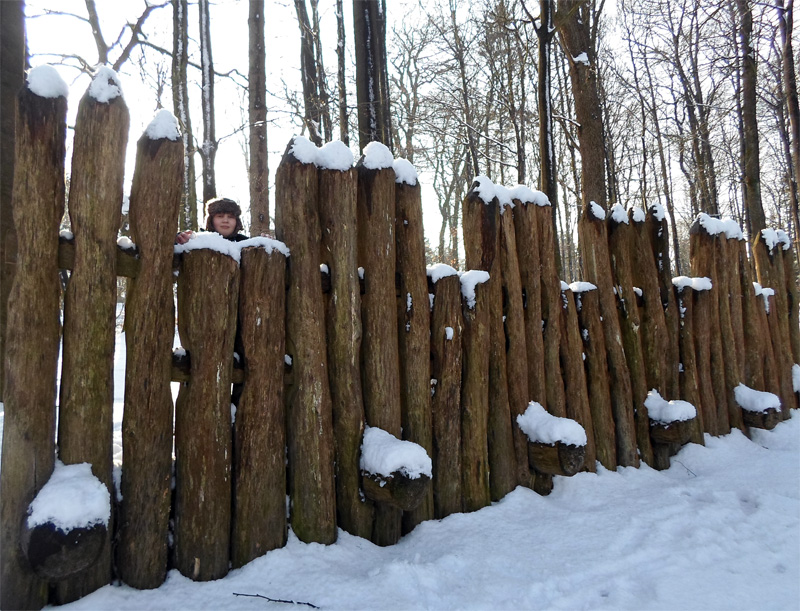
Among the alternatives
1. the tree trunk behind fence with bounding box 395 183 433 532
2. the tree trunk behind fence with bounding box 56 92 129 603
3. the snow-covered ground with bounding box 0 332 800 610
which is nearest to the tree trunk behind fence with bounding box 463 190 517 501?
the snow-covered ground with bounding box 0 332 800 610

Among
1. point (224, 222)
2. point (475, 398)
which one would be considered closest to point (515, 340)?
point (475, 398)

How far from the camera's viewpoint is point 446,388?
283 centimetres

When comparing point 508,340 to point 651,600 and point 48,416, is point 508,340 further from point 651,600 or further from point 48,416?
point 48,416

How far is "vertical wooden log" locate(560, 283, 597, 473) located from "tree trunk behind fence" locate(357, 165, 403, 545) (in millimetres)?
1341

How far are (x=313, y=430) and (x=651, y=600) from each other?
159cm

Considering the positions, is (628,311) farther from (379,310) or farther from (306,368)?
(306,368)

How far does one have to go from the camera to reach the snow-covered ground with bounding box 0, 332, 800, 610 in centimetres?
203

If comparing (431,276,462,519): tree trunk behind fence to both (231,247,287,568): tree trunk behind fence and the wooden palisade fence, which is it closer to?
the wooden palisade fence

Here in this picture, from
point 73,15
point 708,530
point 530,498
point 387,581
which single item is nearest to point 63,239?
point 387,581

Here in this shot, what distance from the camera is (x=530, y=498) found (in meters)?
2.99

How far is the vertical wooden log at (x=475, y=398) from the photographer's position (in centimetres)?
288

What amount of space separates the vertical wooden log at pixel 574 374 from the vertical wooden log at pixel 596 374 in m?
0.07

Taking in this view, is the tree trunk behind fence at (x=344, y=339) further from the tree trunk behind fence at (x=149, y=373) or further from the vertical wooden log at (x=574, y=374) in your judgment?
the vertical wooden log at (x=574, y=374)

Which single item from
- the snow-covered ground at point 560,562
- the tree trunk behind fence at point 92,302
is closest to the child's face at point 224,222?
the tree trunk behind fence at point 92,302
